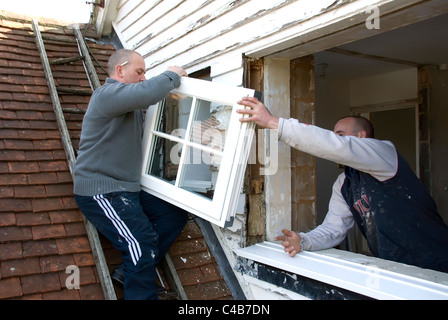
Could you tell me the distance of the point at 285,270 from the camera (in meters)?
2.30

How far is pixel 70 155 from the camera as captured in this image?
9.73ft

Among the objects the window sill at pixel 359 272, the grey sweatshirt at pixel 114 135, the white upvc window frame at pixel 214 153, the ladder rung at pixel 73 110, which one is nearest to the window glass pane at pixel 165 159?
the white upvc window frame at pixel 214 153

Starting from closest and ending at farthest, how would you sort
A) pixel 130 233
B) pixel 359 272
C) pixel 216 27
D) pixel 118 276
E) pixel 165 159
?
pixel 359 272 < pixel 130 233 < pixel 118 276 < pixel 165 159 < pixel 216 27

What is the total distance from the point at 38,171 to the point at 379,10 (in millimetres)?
2544

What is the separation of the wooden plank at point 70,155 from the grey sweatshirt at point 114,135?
34cm

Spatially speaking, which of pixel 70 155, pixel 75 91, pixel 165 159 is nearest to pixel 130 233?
pixel 165 159

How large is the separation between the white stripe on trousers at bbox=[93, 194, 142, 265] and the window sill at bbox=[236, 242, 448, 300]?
71 cm

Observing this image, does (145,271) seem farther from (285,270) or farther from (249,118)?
(249,118)

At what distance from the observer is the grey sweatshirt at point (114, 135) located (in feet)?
7.38

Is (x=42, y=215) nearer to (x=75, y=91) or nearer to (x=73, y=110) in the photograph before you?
(x=73, y=110)

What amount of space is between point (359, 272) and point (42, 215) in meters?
2.07

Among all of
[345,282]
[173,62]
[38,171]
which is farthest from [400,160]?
[38,171]
